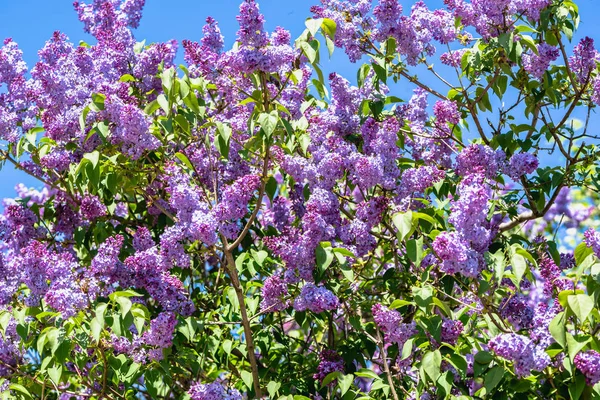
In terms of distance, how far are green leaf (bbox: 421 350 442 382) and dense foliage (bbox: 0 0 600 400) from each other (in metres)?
0.01

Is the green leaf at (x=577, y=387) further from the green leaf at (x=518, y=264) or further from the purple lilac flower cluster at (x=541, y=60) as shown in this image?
the purple lilac flower cluster at (x=541, y=60)

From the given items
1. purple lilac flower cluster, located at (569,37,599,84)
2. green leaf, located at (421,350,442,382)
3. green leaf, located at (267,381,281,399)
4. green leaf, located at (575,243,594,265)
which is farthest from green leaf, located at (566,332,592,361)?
purple lilac flower cluster, located at (569,37,599,84)

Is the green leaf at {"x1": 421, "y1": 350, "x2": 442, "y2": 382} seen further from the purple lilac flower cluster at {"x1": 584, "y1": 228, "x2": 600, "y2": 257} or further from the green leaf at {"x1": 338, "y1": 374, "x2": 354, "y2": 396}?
the purple lilac flower cluster at {"x1": 584, "y1": 228, "x2": 600, "y2": 257}

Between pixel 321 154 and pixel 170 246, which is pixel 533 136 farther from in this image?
pixel 170 246

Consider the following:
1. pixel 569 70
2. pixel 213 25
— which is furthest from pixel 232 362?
pixel 569 70

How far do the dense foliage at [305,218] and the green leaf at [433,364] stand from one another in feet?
0.04

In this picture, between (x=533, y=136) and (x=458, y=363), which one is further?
(x=533, y=136)

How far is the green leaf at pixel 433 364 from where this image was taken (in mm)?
3135

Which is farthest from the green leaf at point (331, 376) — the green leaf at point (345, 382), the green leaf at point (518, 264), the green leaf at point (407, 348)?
the green leaf at point (518, 264)

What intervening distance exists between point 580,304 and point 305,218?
118cm

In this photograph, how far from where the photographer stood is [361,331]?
386 centimetres

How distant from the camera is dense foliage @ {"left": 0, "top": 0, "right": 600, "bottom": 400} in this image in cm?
328

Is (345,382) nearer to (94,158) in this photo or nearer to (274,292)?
(274,292)

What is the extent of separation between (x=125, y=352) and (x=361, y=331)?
1062 millimetres
